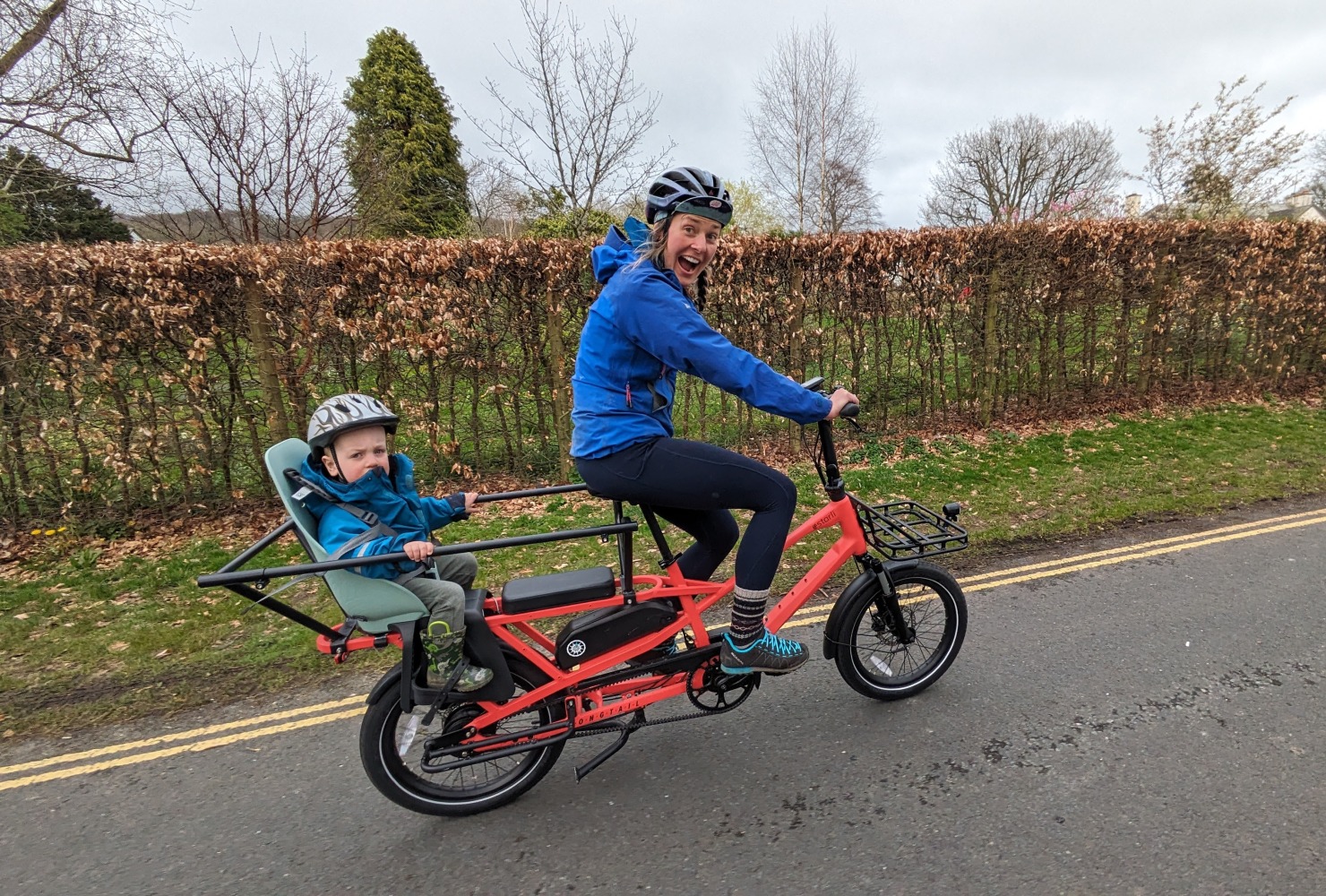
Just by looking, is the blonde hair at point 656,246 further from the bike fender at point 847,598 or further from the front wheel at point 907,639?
the front wheel at point 907,639

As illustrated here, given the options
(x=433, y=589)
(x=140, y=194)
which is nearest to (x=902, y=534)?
(x=433, y=589)

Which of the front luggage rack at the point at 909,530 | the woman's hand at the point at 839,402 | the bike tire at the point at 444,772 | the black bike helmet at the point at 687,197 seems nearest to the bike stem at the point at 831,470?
the front luggage rack at the point at 909,530

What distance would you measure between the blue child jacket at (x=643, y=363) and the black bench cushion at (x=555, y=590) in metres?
0.50

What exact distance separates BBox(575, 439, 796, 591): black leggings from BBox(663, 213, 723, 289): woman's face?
0.65 meters

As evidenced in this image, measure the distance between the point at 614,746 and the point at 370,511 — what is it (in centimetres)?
135

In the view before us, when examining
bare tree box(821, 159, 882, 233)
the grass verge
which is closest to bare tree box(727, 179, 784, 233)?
bare tree box(821, 159, 882, 233)

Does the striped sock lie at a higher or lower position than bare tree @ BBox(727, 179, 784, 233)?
lower

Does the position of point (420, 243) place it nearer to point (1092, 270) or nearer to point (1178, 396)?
point (1092, 270)

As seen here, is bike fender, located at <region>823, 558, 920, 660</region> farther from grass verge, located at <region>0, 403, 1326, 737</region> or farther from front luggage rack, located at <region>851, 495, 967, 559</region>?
grass verge, located at <region>0, 403, 1326, 737</region>

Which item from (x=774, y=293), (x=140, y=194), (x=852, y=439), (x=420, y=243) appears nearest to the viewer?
(x=420, y=243)

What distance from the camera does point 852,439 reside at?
7703 millimetres

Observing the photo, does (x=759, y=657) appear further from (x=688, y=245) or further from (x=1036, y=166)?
(x=1036, y=166)

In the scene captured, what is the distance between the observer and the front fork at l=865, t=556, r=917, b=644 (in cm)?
282

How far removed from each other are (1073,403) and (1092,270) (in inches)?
70.2
